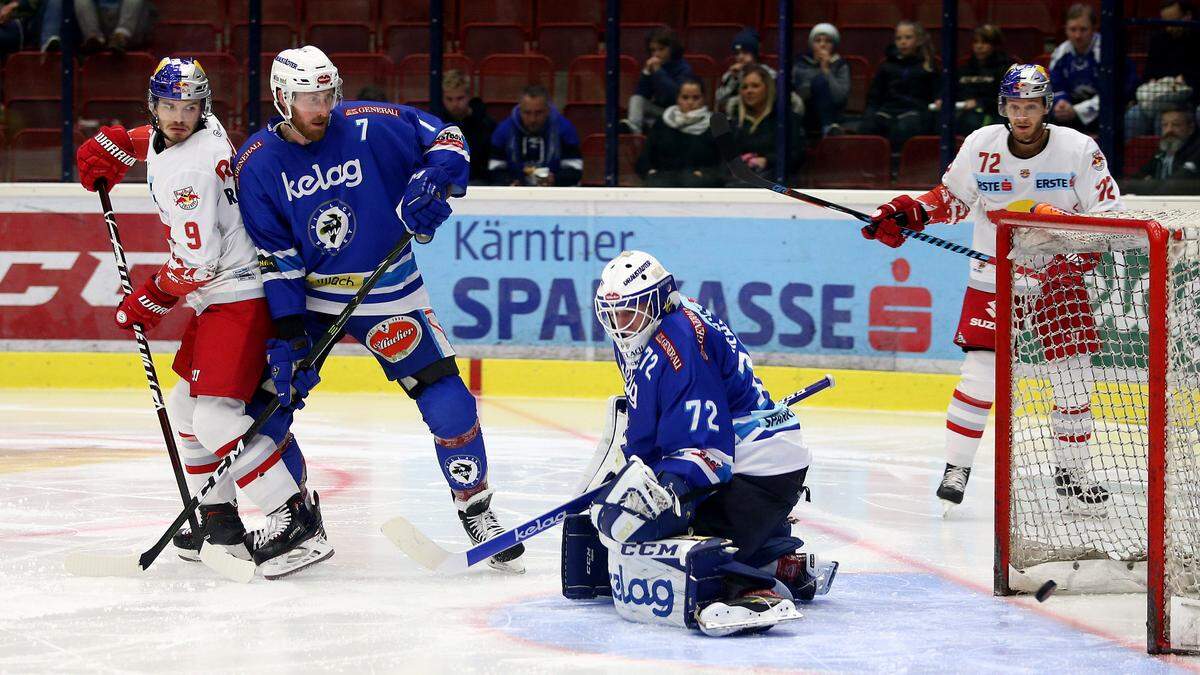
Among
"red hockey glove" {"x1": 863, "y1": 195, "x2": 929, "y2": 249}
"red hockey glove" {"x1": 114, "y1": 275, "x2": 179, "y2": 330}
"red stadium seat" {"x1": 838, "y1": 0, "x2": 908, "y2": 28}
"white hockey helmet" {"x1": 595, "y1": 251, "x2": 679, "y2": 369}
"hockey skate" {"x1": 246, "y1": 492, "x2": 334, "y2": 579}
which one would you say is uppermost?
"red stadium seat" {"x1": 838, "y1": 0, "x2": 908, "y2": 28}

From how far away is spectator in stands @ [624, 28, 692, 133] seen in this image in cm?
793

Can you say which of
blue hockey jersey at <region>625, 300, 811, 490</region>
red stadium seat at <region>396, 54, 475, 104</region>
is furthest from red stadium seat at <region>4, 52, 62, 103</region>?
blue hockey jersey at <region>625, 300, 811, 490</region>

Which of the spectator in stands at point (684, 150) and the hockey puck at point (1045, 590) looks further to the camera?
the spectator in stands at point (684, 150)

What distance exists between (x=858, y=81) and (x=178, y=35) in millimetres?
3255

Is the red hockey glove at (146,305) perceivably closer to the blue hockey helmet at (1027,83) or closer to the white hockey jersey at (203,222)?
the white hockey jersey at (203,222)

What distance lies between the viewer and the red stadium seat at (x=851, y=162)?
7.67 m

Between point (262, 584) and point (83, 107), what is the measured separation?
4.66 metres

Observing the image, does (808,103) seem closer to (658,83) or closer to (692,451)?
(658,83)

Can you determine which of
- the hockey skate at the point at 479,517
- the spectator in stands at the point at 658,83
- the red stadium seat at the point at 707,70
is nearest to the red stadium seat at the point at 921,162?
the red stadium seat at the point at 707,70

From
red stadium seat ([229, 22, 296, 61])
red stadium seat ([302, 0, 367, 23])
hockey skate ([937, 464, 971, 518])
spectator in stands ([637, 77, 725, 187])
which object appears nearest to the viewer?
hockey skate ([937, 464, 971, 518])

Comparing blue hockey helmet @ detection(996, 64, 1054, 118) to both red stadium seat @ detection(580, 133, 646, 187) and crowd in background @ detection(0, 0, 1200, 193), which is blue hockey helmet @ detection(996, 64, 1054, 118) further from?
red stadium seat @ detection(580, 133, 646, 187)

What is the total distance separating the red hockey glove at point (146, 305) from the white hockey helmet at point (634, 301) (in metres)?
1.22

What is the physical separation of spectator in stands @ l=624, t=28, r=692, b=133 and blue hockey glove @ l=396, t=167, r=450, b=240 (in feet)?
12.8

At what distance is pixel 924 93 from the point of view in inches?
301
